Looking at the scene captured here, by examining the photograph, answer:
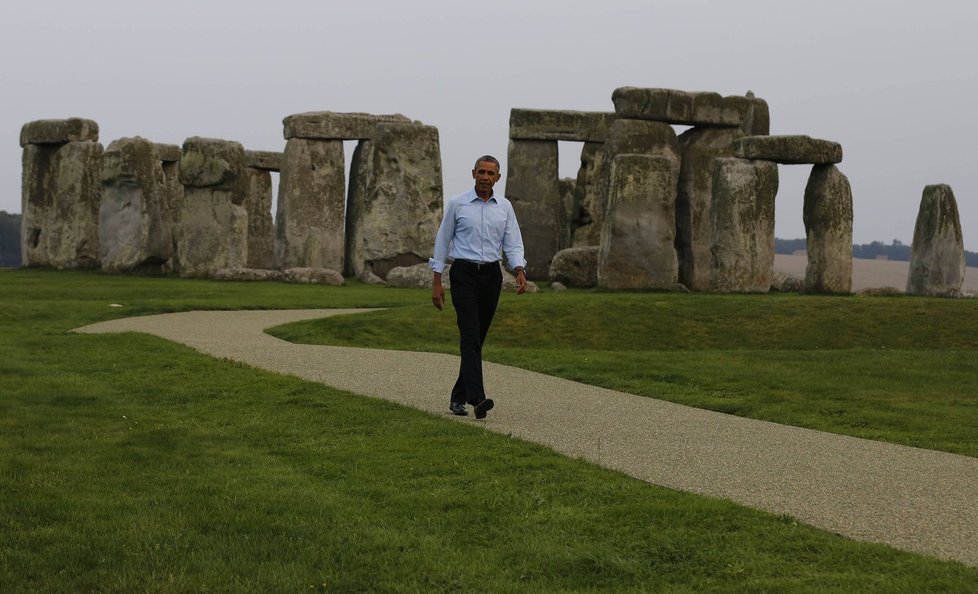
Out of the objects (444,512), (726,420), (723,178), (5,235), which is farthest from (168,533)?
(5,235)

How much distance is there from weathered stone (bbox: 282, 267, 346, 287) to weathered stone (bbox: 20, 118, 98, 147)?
6.87 meters

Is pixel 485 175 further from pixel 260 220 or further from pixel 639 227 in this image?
pixel 260 220

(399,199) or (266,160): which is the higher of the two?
(266,160)

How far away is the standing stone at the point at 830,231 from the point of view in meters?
24.7

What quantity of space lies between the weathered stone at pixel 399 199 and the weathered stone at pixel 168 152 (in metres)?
5.90

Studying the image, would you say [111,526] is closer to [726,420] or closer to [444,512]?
[444,512]

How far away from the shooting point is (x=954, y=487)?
7074 millimetres

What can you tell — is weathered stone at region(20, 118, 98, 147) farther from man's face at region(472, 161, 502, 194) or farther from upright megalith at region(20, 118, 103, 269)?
man's face at region(472, 161, 502, 194)

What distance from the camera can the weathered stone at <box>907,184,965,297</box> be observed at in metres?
25.6

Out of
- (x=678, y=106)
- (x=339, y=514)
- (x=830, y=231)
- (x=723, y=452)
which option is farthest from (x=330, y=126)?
(x=339, y=514)

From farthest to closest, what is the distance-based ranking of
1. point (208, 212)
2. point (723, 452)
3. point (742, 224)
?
point (208, 212) → point (742, 224) → point (723, 452)

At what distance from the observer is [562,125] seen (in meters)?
32.9

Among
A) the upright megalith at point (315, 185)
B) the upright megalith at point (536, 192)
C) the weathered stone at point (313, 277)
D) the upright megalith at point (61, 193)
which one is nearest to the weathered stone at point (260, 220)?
the upright megalith at point (315, 185)

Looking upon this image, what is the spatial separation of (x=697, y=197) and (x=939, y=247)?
4.80m
